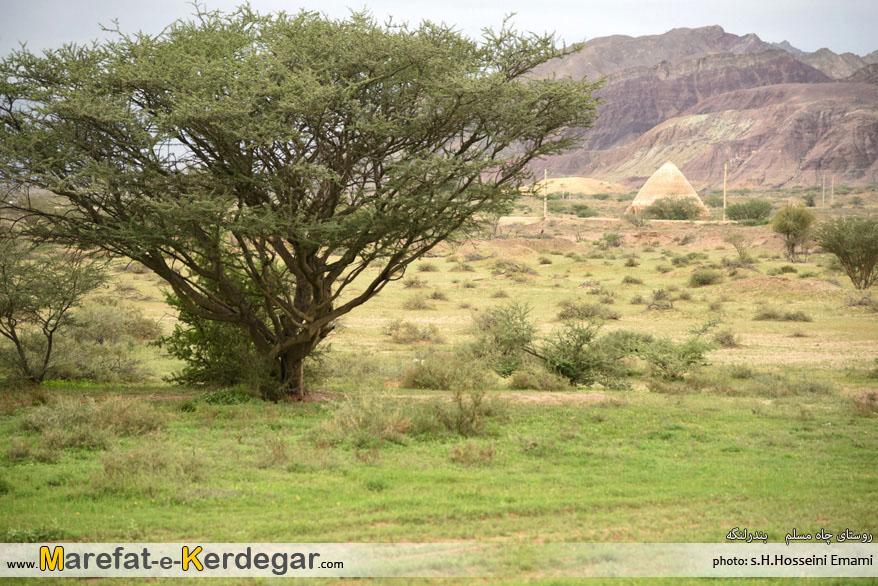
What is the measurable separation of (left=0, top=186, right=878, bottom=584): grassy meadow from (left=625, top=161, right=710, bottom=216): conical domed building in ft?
185

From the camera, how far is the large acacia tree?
10422 mm

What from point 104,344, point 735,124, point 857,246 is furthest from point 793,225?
point 735,124

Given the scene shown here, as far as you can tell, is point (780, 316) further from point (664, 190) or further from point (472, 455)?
A: point (664, 190)

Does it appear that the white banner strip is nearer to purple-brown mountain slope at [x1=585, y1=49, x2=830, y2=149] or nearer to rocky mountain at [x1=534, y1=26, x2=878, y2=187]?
rocky mountain at [x1=534, y1=26, x2=878, y2=187]

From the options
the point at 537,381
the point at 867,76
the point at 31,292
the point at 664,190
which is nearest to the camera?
the point at 31,292

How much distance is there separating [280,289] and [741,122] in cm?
13615

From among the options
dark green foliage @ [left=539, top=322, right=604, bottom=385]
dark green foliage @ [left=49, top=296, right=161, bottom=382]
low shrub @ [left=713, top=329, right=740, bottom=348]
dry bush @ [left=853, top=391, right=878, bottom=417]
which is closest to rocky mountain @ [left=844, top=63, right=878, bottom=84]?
low shrub @ [left=713, top=329, right=740, bottom=348]

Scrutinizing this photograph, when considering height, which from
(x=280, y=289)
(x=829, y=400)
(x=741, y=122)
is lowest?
(x=829, y=400)

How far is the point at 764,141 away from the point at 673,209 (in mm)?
66905

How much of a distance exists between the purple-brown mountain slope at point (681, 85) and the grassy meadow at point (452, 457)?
15008cm

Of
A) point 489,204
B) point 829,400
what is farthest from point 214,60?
point 829,400

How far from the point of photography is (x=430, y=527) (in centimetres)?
629

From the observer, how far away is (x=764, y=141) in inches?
4980

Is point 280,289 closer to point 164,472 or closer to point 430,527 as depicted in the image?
point 164,472
